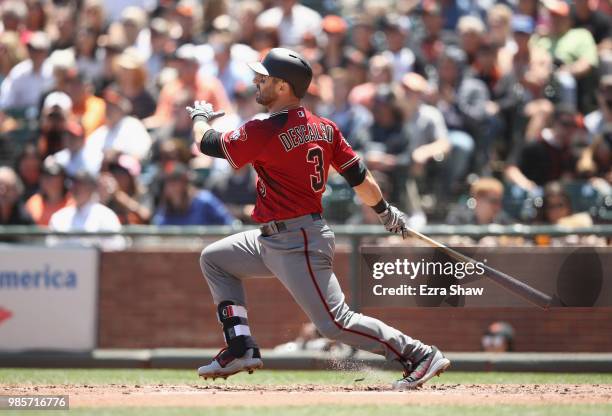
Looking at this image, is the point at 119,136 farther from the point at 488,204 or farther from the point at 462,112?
the point at 488,204

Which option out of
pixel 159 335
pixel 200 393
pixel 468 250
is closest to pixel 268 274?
pixel 200 393

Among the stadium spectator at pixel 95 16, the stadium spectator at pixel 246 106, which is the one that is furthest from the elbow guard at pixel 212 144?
the stadium spectator at pixel 95 16

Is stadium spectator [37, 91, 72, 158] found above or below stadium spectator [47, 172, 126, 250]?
above

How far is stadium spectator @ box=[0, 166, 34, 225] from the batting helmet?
4.89 meters

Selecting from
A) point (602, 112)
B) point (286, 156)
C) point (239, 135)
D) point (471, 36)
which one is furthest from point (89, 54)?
point (286, 156)

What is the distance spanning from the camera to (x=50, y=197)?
11703 millimetres

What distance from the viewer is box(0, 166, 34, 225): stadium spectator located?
1127 cm

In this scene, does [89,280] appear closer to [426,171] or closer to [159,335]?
[159,335]

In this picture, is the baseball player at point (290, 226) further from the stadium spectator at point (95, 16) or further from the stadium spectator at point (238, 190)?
the stadium spectator at point (95, 16)

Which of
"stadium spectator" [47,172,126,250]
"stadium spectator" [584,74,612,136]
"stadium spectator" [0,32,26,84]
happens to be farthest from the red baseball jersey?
"stadium spectator" [0,32,26,84]

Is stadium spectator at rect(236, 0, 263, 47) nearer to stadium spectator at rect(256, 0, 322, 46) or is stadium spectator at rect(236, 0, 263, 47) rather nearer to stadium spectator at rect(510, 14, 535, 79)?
stadium spectator at rect(256, 0, 322, 46)

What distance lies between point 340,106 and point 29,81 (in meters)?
4.10

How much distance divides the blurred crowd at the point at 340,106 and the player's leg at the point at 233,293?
11.9 feet

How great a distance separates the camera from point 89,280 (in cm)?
1030
